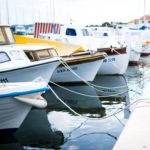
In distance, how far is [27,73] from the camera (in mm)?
11852

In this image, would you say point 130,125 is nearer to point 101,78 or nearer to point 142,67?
point 101,78

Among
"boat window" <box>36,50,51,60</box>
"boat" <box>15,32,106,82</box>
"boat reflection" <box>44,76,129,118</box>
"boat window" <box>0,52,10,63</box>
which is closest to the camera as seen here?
"boat window" <box>0,52,10,63</box>

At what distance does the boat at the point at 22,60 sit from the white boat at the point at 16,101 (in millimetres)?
2793

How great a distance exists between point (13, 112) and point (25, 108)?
35 centimetres

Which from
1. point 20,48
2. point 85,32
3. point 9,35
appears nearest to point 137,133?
point 20,48

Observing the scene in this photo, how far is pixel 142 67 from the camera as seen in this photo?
24719mm

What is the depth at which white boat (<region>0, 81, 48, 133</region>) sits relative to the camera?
761cm

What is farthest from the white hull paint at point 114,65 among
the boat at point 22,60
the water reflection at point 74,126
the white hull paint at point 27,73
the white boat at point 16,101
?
the white boat at point 16,101

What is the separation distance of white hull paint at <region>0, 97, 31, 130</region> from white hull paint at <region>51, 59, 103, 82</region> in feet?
27.4

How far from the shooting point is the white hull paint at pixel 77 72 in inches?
659

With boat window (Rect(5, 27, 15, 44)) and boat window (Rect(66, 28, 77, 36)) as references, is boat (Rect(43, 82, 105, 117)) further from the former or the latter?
boat window (Rect(66, 28, 77, 36))

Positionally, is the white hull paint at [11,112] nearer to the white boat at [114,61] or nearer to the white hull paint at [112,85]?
the white hull paint at [112,85]

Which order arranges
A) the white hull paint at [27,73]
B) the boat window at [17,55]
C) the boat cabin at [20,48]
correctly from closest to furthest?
the white hull paint at [27,73] < the boat window at [17,55] < the boat cabin at [20,48]

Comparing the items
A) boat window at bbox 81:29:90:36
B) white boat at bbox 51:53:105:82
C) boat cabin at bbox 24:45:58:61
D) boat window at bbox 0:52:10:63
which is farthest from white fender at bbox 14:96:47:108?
boat window at bbox 81:29:90:36
